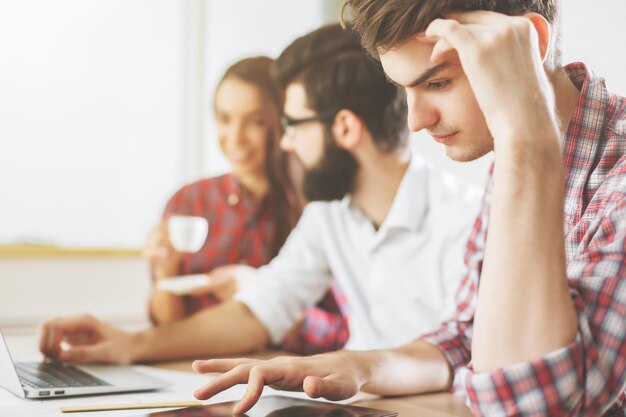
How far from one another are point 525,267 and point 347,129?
1.16 meters

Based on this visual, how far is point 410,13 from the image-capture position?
98cm

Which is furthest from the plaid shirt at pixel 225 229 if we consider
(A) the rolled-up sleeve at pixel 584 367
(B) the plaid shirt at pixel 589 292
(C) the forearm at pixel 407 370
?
(A) the rolled-up sleeve at pixel 584 367

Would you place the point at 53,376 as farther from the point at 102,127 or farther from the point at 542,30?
the point at 102,127

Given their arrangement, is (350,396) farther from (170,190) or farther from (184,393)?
(170,190)

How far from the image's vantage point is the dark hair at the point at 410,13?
972mm

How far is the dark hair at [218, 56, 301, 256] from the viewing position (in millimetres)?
2355

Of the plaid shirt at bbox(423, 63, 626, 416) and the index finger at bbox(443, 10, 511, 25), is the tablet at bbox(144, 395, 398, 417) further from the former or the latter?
the index finger at bbox(443, 10, 511, 25)

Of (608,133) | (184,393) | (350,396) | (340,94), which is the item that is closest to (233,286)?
(340,94)

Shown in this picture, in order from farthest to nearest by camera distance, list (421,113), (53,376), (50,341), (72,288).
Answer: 1. (72,288)
2. (50,341)
3. (53,376)
4. (421,113)

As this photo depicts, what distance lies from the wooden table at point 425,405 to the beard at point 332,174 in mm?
822

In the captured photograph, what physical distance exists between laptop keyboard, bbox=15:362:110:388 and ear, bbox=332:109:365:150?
0.90 metres

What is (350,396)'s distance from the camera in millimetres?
1044

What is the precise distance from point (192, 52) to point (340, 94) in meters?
1.62

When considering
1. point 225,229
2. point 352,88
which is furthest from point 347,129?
point 225,229
